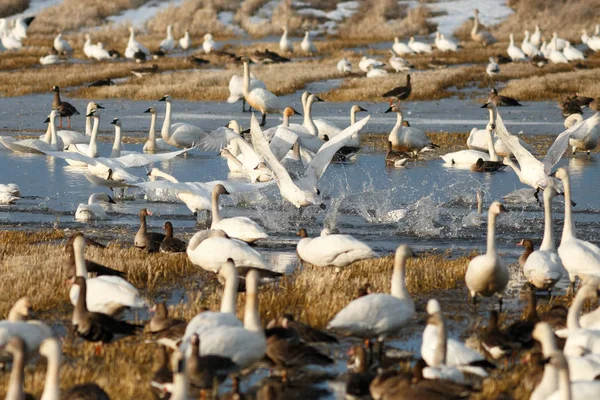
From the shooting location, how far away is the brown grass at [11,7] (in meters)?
71.6

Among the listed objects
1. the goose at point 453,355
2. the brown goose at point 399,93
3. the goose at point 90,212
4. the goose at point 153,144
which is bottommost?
the goose at point 453,355

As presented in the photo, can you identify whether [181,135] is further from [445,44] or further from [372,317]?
[445,44]

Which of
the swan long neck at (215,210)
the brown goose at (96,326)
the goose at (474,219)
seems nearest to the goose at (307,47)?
the goose at (474,219)

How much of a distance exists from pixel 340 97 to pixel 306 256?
21.7m

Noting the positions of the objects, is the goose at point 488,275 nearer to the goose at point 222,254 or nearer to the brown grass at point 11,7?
the goose at point 222,254

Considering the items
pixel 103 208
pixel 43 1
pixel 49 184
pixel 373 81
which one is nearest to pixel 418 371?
pixel 103 208

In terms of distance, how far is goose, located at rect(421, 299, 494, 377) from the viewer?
6.22 meters

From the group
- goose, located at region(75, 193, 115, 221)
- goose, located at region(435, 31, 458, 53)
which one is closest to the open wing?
goose, located at region(75, 193, 115, 221)

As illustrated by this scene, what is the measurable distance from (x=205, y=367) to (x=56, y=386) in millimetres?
1025

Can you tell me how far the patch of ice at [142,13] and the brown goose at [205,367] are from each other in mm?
62818

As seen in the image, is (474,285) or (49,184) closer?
(474,285)

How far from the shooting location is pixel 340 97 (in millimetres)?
30609

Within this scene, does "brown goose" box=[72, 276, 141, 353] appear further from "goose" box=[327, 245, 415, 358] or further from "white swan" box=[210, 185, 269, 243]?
"white swan" box=[210, 185, 269, 243]

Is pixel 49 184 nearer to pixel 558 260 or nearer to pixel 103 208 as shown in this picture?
pixel 103 208
